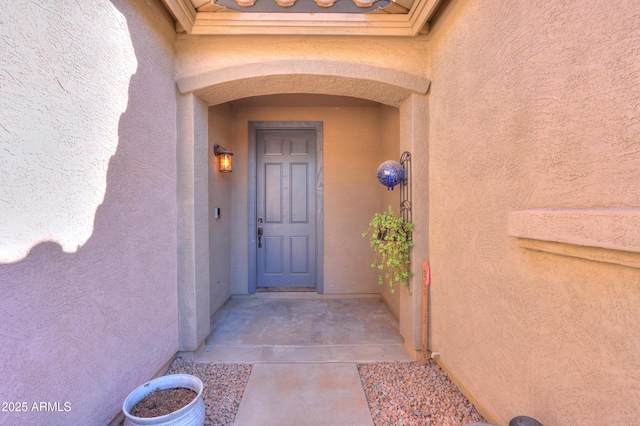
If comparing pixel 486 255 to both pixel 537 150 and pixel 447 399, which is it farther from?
pixel 447 399

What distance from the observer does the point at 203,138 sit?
9.23ft

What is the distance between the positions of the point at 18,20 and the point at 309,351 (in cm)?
284

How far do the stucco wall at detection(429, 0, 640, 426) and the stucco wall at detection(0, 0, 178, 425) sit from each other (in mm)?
2206

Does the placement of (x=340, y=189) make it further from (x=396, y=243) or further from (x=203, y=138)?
(x=203, y=138)

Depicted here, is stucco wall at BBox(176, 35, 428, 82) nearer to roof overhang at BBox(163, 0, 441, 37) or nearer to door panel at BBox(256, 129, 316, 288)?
roof overhang at BBox(163, 0, 441, 37)

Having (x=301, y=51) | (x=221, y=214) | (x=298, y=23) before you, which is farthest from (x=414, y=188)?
(x=221, y=214)

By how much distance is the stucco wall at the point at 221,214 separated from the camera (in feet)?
11.9

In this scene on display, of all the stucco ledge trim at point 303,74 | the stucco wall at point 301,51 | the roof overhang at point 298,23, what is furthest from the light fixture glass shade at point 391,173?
the roof overhang at point 298,23

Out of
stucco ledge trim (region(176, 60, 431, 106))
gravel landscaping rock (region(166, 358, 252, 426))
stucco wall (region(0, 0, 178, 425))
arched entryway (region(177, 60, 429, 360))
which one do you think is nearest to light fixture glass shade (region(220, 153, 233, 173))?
arched entryway (region(177, 60, 429, 360))

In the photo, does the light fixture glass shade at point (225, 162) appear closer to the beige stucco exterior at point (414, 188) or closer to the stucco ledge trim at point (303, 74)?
the beige stucco exterior at point (414, 188)

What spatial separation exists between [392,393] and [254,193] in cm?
313

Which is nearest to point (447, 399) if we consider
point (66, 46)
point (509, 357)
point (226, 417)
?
point (509, 357)

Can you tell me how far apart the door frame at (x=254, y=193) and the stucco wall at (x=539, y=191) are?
2.29 meters

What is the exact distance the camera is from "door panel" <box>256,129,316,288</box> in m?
4.57
